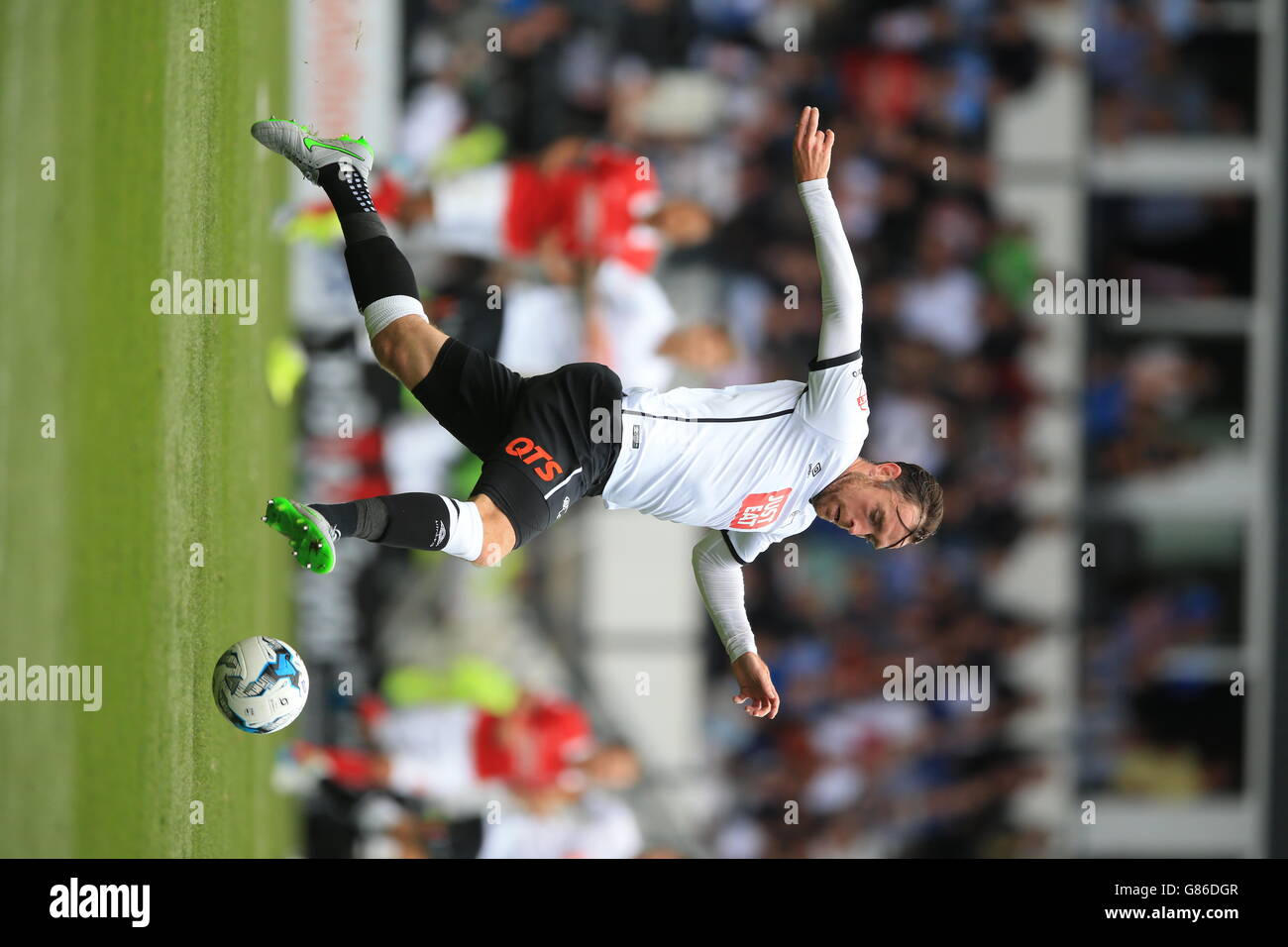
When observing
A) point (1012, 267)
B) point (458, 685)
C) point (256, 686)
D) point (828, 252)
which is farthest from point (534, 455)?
point (1012, 267)

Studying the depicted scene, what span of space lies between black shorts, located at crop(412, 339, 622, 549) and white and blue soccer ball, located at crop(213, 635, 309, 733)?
112 cm

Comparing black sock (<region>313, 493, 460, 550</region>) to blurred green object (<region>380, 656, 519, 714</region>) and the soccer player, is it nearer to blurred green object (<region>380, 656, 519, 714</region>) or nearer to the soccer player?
the soccer player

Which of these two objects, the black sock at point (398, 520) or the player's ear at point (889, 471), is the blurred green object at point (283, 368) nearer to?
the black sock at point (398, 520)

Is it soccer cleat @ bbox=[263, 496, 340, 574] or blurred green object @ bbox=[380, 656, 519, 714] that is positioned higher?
soccer cleat @ bbox=[263, 496, 340, 574]

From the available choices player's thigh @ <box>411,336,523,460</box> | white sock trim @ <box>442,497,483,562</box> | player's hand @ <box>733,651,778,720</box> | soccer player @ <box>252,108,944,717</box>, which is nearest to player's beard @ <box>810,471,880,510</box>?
soccer player @ <box>252,108,944,717</box>

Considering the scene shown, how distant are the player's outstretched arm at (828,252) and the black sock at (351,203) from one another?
1.61 metres

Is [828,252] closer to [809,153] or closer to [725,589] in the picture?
[809,153]

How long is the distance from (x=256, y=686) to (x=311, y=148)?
2.13 metres

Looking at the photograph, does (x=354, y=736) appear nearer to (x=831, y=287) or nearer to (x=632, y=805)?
(x=632, y=805)

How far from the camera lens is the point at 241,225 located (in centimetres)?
692

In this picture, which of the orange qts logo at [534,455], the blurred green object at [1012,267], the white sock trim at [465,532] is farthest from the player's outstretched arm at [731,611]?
the blurred green object at [1012,267]

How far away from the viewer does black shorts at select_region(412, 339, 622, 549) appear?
471 cm
